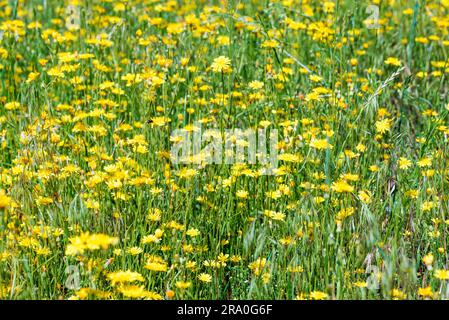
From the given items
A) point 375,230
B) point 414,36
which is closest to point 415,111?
point 414,36

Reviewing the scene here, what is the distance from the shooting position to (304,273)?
2711mm

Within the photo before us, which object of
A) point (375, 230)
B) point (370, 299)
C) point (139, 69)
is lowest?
point (370, 299)

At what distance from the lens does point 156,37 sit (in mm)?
4348

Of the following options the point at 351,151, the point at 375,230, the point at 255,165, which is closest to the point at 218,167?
the point at 255,165

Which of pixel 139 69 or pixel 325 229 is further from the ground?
pixel 139 69

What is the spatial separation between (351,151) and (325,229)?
1.99 feet

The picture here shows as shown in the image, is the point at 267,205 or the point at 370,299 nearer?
the point at 370,299

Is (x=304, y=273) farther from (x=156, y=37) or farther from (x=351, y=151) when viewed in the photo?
(x=156, y=37)

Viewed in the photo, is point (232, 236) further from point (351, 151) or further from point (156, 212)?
point (351, 151)

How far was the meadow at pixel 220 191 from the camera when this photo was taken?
2.68 meters

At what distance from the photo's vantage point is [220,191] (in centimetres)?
316

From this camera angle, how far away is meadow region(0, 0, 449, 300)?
268 centimetres

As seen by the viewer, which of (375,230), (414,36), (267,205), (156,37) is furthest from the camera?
(414,36)

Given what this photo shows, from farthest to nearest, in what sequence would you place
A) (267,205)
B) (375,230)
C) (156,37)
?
(156,37) → (267,205) → (375,230)
